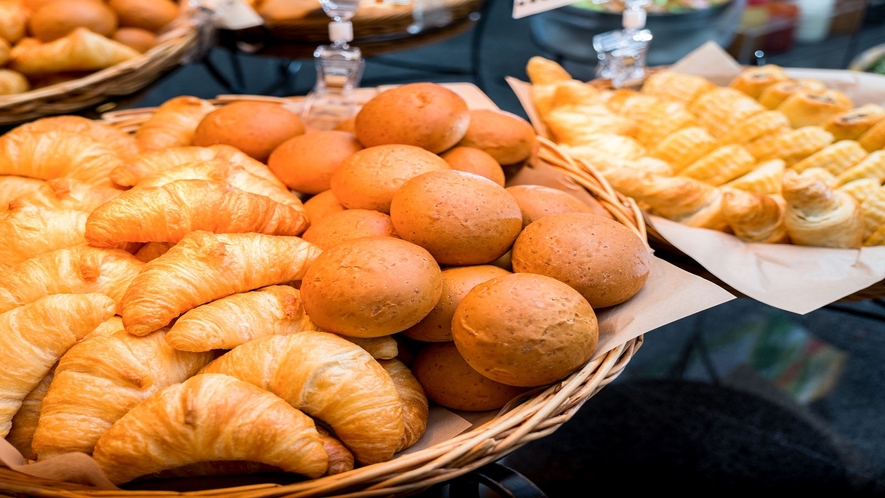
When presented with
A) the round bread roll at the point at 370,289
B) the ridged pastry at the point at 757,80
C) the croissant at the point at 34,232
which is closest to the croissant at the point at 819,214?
the ridged pastry at the point at 757,80

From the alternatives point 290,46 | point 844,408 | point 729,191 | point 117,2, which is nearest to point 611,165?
point 729,191

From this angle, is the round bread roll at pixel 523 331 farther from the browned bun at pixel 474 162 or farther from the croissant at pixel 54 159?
the croissant at pixel 54 159

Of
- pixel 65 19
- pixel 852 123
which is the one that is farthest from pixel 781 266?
pixel 65 19

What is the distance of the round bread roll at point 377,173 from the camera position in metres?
1.08

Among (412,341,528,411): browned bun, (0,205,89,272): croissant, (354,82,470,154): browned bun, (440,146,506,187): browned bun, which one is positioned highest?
(354,82,470,154): browned bun

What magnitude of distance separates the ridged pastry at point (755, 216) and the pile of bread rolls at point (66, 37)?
154 centimetres

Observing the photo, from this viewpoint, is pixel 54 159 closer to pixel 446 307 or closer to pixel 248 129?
pixel 248 129

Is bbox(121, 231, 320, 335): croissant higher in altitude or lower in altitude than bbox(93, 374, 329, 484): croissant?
higher

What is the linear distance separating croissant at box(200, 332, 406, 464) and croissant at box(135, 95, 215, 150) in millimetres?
677

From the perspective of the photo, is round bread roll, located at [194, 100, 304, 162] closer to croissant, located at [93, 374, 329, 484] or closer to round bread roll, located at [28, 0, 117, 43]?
croissant, located at [93, 374, 329, 484]

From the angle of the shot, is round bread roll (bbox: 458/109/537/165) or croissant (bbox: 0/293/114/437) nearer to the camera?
croissant (bbox: 0/293/114/437)

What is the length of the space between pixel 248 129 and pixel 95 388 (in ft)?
2.10

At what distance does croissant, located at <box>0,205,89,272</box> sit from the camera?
995 mm

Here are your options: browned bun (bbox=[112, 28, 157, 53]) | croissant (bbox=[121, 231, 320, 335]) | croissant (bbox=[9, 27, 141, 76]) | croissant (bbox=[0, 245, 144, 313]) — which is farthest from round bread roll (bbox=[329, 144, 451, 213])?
browned bun (bbox=[112, 28, 157, 53])
